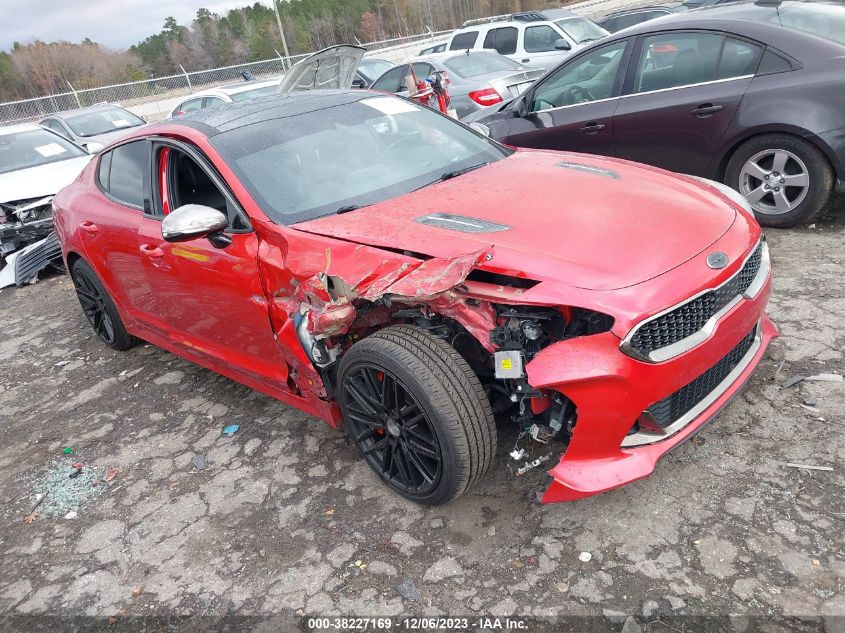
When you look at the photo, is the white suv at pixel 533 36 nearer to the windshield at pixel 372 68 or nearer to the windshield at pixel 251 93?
the windshield at pixel 372 68

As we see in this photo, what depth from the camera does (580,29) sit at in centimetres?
1291

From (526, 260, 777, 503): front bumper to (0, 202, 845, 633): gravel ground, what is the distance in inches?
12.8

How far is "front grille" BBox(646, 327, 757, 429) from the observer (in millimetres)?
2350

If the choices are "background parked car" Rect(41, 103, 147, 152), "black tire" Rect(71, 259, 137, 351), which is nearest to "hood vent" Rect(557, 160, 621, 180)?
"black tire" Rect(71, 259, 137, 351)

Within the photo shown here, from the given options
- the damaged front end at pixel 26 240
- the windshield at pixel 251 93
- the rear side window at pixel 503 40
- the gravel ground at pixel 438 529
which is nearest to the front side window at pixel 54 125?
the windshield at pixel 251 93

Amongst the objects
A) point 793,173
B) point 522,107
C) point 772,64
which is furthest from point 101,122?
point 793,173

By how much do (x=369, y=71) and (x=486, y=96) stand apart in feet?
19.7

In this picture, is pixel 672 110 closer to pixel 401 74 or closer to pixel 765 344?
pixel 765 344

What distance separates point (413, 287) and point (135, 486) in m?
2.00

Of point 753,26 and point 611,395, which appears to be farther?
point 753,26

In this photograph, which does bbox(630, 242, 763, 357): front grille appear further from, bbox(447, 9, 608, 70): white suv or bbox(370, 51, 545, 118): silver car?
bbox(447, 9, 608, 70): white suv

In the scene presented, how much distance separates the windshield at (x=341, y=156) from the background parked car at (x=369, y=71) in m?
10.2

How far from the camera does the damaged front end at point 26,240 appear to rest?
7445 mm

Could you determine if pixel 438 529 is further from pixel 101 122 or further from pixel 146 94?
pixel 146 94
